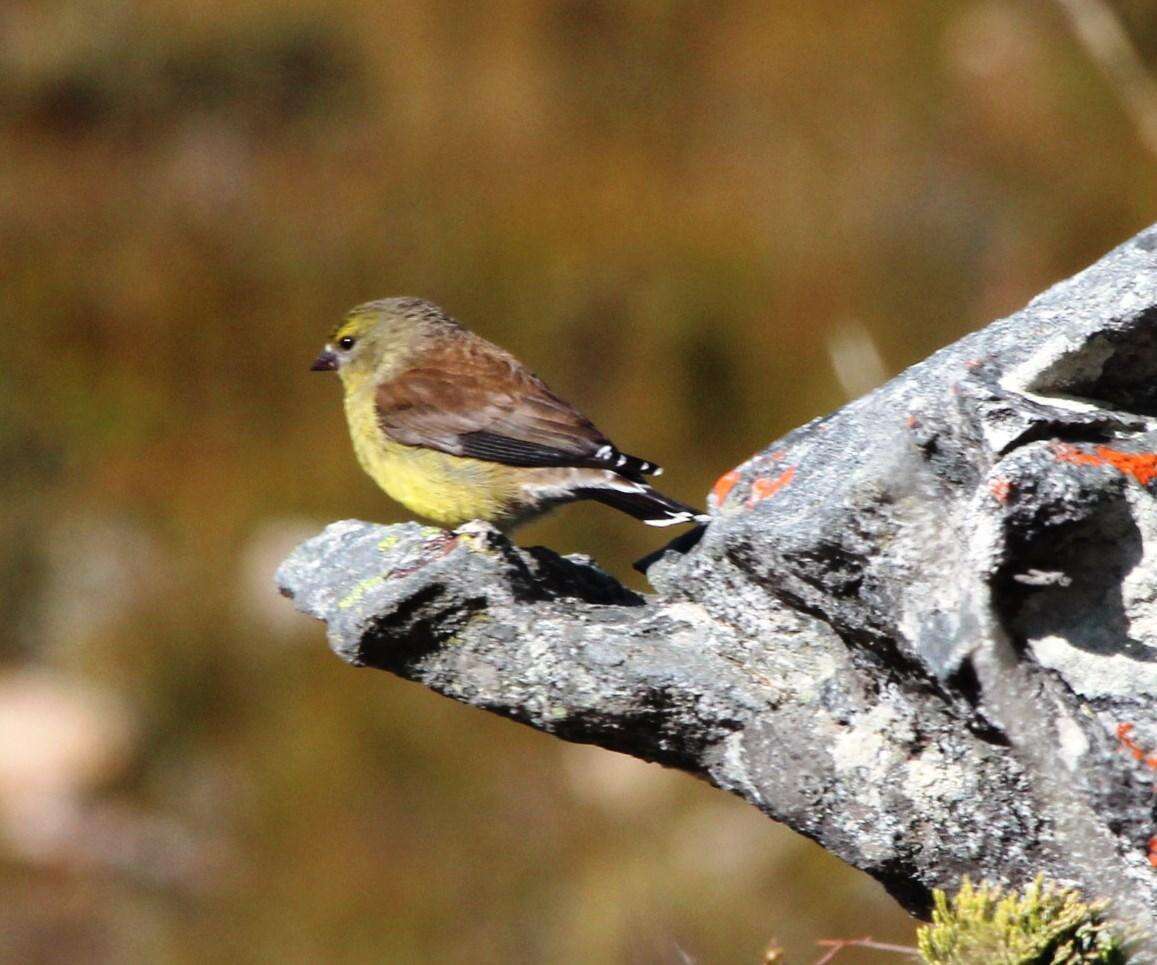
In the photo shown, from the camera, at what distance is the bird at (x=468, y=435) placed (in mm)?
5039

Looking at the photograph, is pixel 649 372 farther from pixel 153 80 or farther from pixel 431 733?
pixel 153 80

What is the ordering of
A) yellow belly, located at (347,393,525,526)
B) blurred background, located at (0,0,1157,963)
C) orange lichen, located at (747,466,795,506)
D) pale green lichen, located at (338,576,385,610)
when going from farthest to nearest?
blurred background, located at (0,0,1157,963)
yellow belly, located at (347,393,525,526)
pale green lichen, located at (338,576,385,610)
orange lichen, located at (747,466,795,506)

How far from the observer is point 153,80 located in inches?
531

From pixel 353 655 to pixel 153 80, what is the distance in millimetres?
11240

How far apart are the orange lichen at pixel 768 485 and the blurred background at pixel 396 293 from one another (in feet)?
23.0

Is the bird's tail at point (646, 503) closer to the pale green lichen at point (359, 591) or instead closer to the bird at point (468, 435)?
the bird at point (468, 435)

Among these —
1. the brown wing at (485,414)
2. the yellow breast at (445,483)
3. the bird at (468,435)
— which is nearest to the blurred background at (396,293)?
the bird at (468,435)

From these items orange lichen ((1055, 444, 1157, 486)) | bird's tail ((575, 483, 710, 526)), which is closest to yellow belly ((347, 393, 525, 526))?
bird's tail ((575, 483, 710, 526))

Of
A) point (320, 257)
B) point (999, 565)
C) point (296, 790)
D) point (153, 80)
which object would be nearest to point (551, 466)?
point (999, 565)

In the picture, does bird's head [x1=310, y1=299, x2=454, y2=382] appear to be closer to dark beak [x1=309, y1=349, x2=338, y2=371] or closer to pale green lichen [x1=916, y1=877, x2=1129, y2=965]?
dark beak [x1=309, y1=349, x2=338, y2=371]

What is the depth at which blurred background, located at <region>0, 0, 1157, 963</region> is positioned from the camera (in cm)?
1111

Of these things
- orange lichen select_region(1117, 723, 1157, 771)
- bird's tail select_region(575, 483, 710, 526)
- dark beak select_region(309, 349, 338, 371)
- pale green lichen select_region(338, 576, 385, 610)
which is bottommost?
orange lichen select_region(1117, 723, 1157, 771)

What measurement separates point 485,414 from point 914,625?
270 cm

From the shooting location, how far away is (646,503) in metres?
4.50
